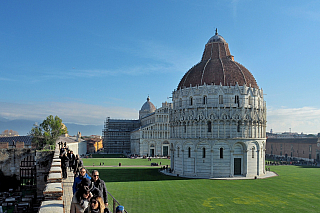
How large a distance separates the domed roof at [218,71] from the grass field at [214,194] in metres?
17.6

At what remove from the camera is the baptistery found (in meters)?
48.1

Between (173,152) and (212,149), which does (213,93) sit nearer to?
(212,149)

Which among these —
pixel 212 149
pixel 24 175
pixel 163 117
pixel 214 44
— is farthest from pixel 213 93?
pixel 163 117

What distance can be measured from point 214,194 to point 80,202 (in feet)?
92.1

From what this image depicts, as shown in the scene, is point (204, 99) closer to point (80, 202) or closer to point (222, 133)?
point (222, 133)

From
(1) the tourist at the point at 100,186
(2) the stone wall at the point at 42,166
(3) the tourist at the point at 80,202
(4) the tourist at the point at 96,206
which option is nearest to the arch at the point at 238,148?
(2) the stone wall at the point at 42,166

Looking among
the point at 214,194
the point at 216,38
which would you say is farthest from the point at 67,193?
the point at 216,38

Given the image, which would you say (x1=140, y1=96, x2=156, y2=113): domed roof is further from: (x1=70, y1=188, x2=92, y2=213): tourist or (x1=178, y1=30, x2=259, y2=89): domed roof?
(x1=70, y1=188, x2=92, y2=213): tourist

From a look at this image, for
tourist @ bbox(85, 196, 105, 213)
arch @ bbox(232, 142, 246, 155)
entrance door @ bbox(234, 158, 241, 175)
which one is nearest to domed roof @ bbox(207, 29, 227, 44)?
arch @ bbox(232, 142, 246, 155)

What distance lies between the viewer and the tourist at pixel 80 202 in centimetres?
845

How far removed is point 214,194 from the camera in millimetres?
33875

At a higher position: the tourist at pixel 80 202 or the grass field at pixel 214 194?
the tourist at pixel 80 202

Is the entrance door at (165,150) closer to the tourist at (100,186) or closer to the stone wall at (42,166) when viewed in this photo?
the stone wall at (42,166)

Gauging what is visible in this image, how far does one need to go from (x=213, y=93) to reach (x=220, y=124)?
5.61 meters
